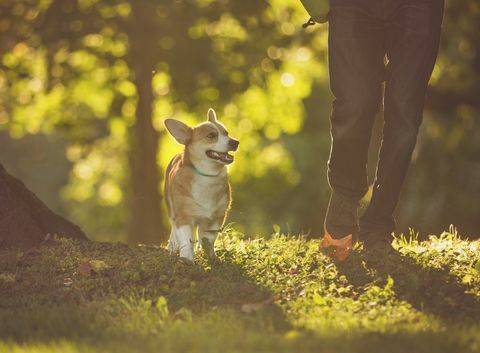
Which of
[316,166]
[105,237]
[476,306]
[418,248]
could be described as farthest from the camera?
[105,237]

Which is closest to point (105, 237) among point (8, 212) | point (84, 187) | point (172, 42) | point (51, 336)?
point (84, 187)

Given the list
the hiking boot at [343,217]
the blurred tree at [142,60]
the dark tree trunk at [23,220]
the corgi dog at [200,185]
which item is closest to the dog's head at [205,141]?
the corgi dog at [200,185]

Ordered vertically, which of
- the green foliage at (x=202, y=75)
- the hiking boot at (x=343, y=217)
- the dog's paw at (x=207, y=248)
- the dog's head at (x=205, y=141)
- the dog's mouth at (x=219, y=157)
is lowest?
the dog's paw at (x=207, y=248)

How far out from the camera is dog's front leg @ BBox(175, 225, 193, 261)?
6868 mm

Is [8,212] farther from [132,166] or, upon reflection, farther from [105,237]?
[105,237]

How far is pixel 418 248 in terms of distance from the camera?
688 centimetres

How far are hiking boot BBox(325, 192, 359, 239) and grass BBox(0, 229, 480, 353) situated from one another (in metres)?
0.24

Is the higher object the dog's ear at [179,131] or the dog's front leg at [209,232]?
the dog's ear at [179,131]

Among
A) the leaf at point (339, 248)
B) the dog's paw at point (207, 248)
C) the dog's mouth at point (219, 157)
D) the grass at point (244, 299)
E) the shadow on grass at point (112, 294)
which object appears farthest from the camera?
the dog's mouth at point (219, 157)

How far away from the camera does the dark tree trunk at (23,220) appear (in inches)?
296

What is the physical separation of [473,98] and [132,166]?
7192mm

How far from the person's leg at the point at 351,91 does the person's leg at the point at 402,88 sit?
A: 0.11 metres

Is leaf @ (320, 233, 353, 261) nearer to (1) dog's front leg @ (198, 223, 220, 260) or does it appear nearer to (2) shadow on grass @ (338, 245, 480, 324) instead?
(2) shadow on grass @ (338, 245, 480, 324)

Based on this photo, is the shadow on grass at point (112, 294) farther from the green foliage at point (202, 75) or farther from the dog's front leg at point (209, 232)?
the green foliage at point (202, 75)
